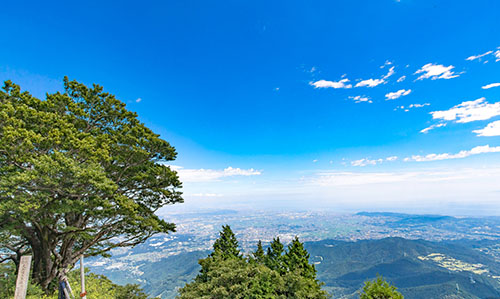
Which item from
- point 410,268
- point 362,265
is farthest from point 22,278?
point 362,265

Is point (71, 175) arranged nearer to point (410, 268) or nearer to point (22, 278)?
point (22, 278)

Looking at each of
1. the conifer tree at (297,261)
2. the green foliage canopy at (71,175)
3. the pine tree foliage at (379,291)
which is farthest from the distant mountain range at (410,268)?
the green foliage canopy at (71,175)

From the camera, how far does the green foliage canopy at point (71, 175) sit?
7195mm

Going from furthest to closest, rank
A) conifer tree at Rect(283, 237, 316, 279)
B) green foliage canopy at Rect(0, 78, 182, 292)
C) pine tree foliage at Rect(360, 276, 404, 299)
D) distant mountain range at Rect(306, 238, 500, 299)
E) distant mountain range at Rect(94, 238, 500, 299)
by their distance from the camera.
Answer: distant mountain range at Rect(94, 238, 500, 299), distant mountain range at Rect(306, 238, 500, 299), conifer tree at Rect(283, 237, 316, 279), green foliage canopy at Rect(0, 78, 182, 292), pine tree foliage at Rect(360, 276, 404, 299)

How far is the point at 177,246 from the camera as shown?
160625 millimetres

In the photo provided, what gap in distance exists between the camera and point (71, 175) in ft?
25.0

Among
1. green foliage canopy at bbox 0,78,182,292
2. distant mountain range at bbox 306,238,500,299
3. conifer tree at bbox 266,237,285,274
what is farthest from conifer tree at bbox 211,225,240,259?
distant mountain range at bbox 306,238,500,299

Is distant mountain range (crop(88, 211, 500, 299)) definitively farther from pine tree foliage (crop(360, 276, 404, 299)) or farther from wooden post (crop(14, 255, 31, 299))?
pine tree foliage (crop(360, 276, 404, 299))

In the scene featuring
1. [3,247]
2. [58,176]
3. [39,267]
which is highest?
[58,176]

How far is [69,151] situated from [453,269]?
170 m

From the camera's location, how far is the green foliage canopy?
23.6ft

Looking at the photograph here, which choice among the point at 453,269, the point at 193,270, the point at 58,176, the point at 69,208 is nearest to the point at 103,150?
the point at 58,176

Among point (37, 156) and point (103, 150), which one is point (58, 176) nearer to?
point (37, 156)

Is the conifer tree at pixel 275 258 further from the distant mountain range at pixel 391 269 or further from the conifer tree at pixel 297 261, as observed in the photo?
the distant mountain range at pixel 391 269
